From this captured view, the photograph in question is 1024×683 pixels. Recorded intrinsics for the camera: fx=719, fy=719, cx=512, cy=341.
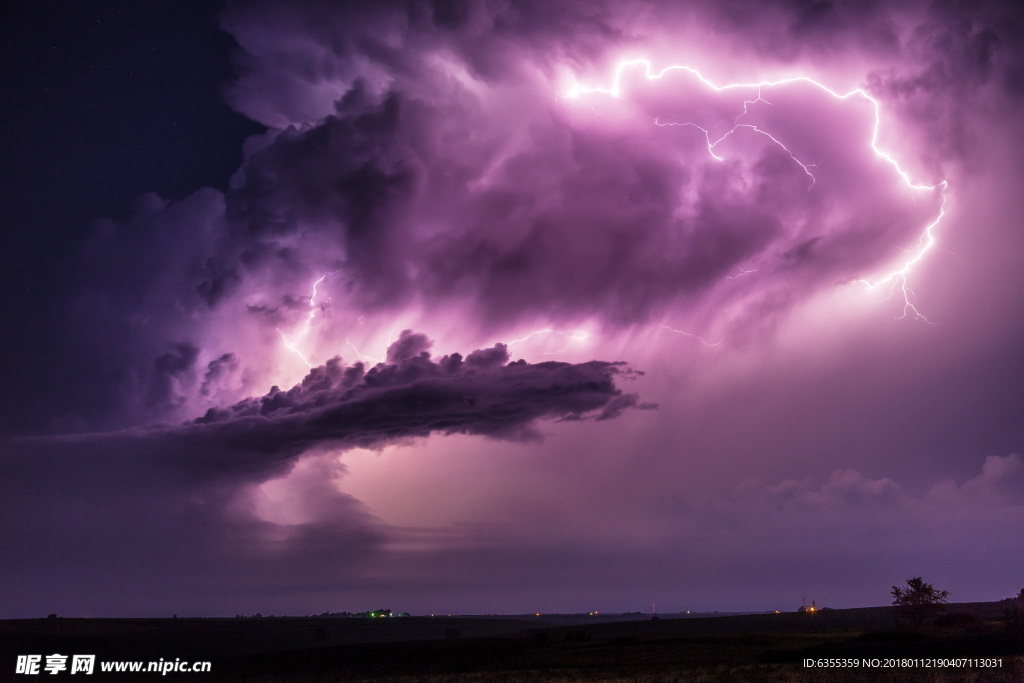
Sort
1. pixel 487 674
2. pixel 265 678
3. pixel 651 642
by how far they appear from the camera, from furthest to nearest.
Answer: pixel 651 642 → pixel 265 678 → pixel 487 674

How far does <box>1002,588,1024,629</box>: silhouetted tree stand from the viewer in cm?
4581

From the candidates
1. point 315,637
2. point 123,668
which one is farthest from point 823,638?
point 315,637

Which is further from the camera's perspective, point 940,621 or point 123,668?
point 940,621

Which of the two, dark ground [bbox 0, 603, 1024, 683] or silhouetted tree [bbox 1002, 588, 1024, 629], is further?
silhouetted tree [bbox 1002, 588, 1024, 629]

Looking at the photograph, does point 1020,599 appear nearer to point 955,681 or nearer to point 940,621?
point 940,621

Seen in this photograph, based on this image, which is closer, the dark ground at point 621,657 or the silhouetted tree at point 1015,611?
the dark ground at point 621,657

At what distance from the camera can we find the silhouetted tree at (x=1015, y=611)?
45.8 m

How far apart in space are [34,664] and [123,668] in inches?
256

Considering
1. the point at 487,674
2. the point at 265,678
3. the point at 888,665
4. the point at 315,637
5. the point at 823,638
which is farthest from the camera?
the point at 315,637

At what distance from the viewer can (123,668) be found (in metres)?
51.9

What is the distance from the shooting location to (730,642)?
50625mm

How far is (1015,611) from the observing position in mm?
48219

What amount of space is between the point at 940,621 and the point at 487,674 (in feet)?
126

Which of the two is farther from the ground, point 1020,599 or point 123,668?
point 1020,599
